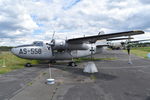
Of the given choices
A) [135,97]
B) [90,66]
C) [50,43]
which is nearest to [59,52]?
[50,43]

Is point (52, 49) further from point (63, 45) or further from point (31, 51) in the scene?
point (31, 51)

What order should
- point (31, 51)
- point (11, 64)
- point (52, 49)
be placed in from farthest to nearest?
point (11, 64)
point (52, 49)
point (31, 51)

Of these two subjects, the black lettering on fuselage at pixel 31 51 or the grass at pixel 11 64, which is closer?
the grass at pixel 11 64

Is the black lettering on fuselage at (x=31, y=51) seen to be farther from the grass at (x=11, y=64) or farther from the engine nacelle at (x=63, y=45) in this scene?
the engine nacelle at (x=63, y=45)

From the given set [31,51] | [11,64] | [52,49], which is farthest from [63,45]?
[11,64]

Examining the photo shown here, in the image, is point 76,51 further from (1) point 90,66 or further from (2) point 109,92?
(2) point 109,92

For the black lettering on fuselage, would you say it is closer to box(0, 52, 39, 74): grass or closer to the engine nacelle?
box(0, 52, 39, 74): grass

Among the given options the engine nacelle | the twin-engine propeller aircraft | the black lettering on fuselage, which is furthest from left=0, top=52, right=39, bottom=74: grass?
the engine nacelle

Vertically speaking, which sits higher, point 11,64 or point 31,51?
point 31,51

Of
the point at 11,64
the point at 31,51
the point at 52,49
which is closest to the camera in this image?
the point at 31,51

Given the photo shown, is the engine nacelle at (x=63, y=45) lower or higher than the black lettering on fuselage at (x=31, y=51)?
higher

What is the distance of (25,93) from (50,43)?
8958 millimetres

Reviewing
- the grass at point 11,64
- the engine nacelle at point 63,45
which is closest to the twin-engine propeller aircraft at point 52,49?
the engine nacelle at point 63,45

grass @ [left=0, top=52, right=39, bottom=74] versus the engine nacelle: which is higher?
the engine nacelle
